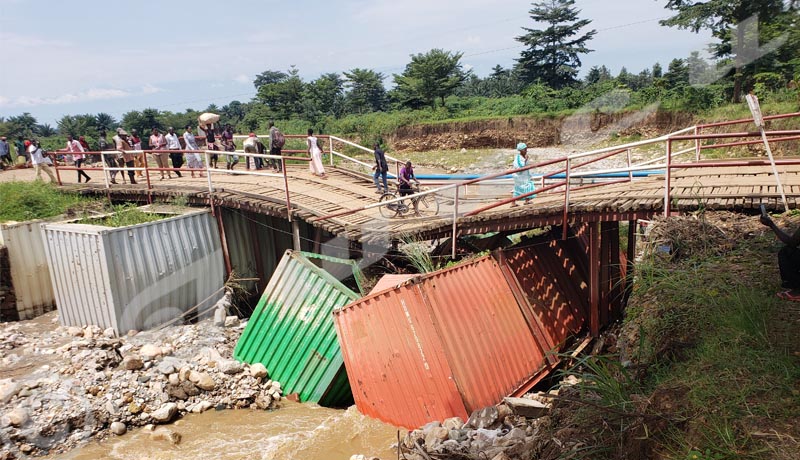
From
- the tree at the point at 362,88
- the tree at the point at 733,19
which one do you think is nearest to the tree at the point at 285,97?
the tree at the point at 362,88

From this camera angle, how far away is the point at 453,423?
546cm

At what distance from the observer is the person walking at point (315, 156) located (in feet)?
38.7

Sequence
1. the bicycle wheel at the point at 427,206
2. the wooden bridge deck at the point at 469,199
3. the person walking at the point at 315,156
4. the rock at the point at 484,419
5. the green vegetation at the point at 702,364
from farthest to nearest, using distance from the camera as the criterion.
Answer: the person walking at the point at 315,156, the bicycle wheel at the point at 427,206, the wooden bridge deck at the point at 469,199, the rock at the point at 484,419, the green vegetation at the point at 702,364

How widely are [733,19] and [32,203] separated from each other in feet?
81.3

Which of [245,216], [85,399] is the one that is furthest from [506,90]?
[85,399]

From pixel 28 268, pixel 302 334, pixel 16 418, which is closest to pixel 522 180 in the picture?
pixel 302 334

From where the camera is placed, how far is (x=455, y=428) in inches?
210

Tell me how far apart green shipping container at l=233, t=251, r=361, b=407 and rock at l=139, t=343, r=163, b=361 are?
117cm

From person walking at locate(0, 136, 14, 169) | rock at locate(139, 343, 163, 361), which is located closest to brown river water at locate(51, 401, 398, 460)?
rock at locate(139, 343, 163, 361)

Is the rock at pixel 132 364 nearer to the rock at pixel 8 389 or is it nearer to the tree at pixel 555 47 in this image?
the rock at pixel 8 389

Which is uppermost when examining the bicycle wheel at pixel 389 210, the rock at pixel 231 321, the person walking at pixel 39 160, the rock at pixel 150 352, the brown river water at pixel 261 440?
the person walking at pixel 39 160

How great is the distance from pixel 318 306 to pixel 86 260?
4.11 m

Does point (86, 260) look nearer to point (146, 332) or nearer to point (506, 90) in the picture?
point (146, 332)

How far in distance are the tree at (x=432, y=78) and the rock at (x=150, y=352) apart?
110ft
